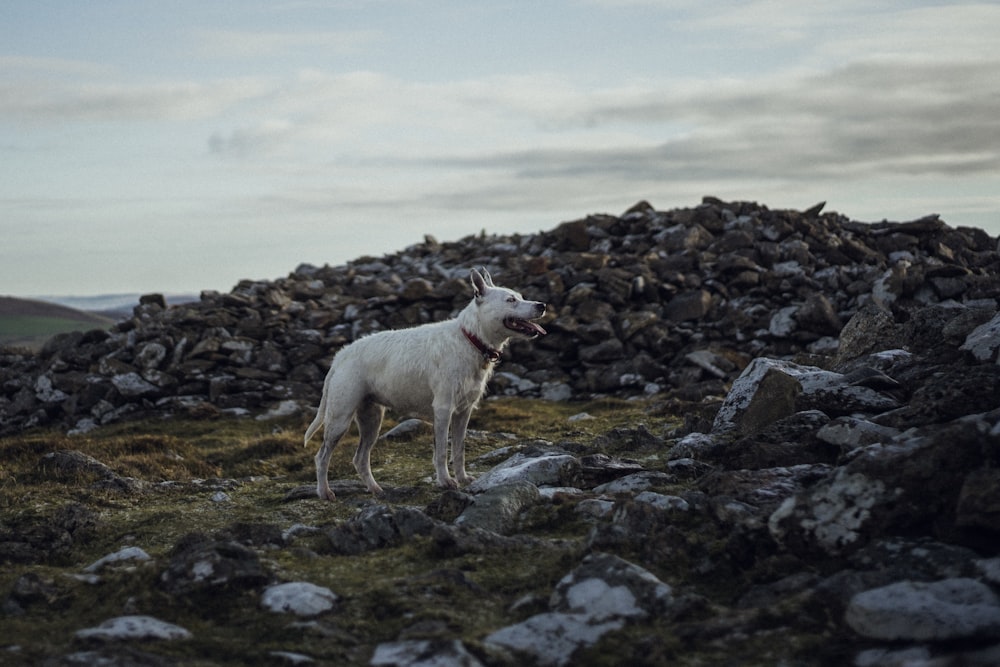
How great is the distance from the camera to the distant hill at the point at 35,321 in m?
138

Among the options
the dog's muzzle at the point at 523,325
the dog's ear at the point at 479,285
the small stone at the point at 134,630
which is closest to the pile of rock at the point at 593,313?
the dog's muzzle at the point at 523,325

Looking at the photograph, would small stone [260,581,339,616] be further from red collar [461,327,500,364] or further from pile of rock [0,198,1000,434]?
pile of rock [0,198,1000,434]

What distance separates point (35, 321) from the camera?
519 ft

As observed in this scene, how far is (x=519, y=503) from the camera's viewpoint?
407 inches

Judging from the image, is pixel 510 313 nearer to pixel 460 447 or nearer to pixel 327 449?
pixel 460 447

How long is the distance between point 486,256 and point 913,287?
18.5 m

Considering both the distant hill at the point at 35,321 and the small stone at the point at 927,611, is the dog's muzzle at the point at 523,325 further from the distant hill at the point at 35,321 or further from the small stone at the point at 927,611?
the distant hill at the point at 35,321

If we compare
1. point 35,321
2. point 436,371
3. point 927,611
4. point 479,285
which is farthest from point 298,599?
point 35,321

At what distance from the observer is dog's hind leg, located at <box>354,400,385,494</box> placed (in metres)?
13.3

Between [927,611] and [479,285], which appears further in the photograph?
[479,285]

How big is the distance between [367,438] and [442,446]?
1.46m

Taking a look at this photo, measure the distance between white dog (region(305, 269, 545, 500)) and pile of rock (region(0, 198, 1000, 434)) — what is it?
423 inches

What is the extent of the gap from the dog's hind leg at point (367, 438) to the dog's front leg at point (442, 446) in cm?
105

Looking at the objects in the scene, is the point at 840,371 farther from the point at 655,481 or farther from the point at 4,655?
the point at 4,655
